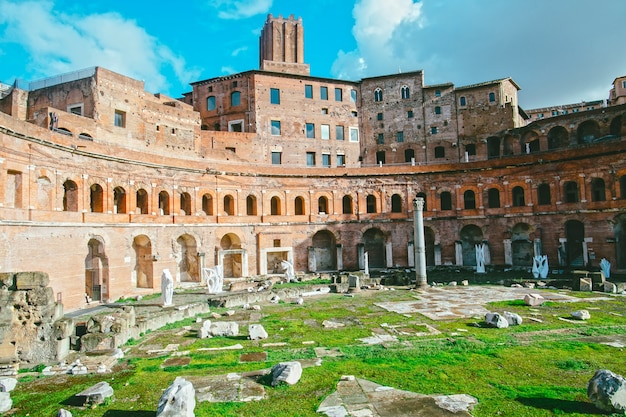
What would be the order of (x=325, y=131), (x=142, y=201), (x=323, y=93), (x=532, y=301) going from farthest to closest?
(x=323, y=93) < (x=325, y=131) < (x=142, y=201) < (x=532, y=301)

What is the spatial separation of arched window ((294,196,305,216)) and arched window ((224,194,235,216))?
6.22 meters

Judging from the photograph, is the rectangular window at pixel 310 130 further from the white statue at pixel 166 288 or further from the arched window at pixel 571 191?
the white statue at pixel 166 288

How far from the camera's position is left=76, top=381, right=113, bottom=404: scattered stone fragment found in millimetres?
8820

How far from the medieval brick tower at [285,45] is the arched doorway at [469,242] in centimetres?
2360

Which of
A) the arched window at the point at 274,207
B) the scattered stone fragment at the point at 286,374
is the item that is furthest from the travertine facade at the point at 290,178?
the scattered stone fragment at the point at 286,374

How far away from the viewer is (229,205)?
3369cm

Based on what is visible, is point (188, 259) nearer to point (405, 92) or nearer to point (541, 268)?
point (541, 268)

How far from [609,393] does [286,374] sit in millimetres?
6526

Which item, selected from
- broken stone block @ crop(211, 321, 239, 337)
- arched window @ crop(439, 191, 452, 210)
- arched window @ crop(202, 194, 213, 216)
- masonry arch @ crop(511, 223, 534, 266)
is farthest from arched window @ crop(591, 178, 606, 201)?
broken stone block @ crop(211, 321, 239, 337)

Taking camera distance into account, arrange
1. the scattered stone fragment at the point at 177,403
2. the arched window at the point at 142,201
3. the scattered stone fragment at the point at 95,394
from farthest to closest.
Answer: the arched window at the point at 142,201
the scattered stone fragment at the point at 95,394
the scattered stone fragment at the point at 177,403

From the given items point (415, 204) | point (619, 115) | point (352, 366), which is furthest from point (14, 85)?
point (619, 115)

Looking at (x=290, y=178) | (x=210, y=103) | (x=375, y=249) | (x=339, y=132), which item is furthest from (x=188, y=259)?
(x=339, y=132)

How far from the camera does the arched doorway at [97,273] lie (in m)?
23.5

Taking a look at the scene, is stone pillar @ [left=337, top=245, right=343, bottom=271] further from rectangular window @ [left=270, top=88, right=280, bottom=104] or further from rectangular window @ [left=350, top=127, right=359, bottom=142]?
rectangular window @ [left=270, top=88, right=280, bottom=104]
